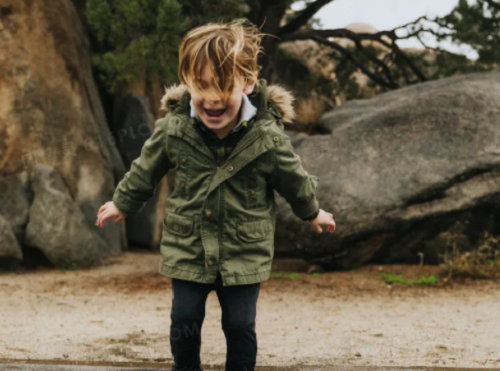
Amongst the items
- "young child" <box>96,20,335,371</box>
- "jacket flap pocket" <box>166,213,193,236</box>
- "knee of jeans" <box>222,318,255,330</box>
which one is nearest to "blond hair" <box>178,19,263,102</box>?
"young child" <box>96,20,335,371</box>

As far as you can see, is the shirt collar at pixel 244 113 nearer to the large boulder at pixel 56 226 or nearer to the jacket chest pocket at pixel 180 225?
the jacket chest pocket at pixel 180 225

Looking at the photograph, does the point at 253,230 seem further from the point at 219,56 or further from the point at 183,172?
the point at 219,56

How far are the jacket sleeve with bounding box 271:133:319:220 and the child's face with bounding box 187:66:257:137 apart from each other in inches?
9.6

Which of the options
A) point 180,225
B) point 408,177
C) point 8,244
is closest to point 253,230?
point 180,225

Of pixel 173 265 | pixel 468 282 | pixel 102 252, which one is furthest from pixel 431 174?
pixel 173 265

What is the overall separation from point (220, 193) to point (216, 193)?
18mm

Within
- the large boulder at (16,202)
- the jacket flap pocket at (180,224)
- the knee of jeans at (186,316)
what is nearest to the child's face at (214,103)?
the jacket flap pocket at (180,224)

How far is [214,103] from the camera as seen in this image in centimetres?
275

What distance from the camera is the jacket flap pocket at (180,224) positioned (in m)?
2.88

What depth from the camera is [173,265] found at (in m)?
2.88

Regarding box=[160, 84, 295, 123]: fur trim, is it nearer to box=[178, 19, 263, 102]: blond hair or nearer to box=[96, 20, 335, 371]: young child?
box=[96, 20, 335, 371]: young child

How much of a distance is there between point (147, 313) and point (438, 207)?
2.99m

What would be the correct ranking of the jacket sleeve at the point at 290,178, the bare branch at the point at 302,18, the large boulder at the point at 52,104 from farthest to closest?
1. the bare branch at the point at 302,18
2. the large boulder at the point at 52,104
3. the jacket sleeve at the point at 290,178

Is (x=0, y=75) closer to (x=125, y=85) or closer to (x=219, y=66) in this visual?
(x=125, y=85)
